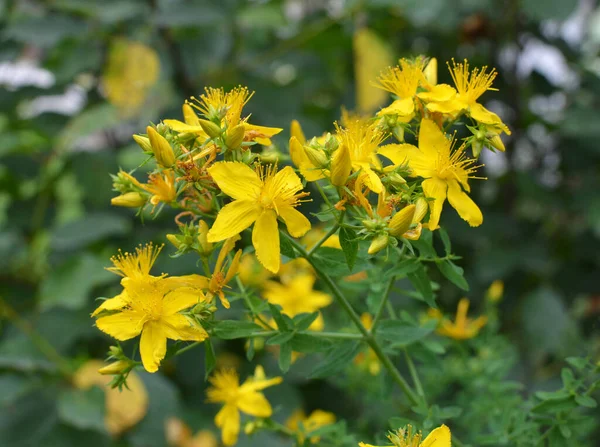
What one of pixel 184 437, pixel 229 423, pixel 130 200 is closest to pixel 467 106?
pixel 130 200

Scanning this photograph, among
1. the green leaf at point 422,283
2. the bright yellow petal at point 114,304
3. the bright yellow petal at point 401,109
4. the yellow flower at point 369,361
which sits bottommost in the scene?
the yellow flower at point 369,361

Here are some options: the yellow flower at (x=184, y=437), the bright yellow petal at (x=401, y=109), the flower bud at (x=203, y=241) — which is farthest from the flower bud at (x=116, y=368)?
the yellow flower at (x=184, y=437)

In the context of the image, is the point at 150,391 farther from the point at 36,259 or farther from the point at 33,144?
the point at 33,144

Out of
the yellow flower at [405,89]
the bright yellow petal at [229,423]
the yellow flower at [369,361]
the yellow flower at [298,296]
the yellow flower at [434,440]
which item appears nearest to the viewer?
the yellow flower at [434,440]

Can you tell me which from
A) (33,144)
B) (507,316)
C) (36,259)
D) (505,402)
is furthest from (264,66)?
(505,402)

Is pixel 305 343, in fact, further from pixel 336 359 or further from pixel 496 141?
pixel 496 141

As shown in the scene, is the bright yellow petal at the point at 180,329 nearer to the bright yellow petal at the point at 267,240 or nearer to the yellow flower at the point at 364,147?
the bright yellow petal at the point at 267,240
